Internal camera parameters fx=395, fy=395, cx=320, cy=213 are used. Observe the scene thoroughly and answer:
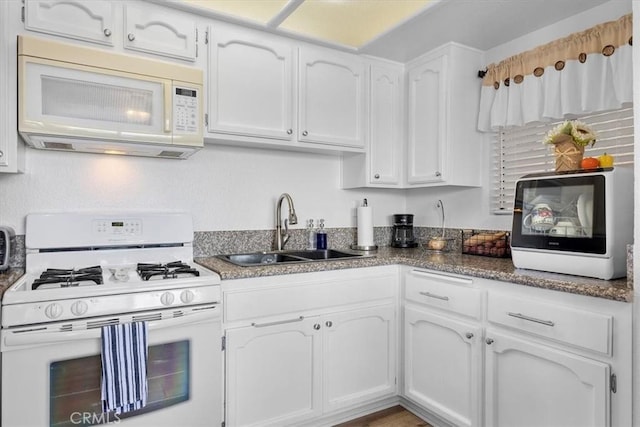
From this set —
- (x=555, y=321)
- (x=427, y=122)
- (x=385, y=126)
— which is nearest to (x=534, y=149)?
(x=427, y=122)

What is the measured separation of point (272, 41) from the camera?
2.22 meters

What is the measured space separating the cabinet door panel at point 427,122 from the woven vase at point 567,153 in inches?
27.9

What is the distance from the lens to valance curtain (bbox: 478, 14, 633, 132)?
1822 mm

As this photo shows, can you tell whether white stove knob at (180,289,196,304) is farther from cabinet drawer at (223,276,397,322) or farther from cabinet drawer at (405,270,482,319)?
cabinet drawer at (405,270,482,319)

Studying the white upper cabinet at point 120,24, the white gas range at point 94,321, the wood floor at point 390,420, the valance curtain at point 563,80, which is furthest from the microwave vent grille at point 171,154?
the valance curtain at point 563,80

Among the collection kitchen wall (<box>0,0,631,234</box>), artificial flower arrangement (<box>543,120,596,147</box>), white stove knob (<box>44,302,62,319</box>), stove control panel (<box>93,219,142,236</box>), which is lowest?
white stove knob (<box>44,302,62,319</box>)

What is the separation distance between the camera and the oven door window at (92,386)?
1422 mm

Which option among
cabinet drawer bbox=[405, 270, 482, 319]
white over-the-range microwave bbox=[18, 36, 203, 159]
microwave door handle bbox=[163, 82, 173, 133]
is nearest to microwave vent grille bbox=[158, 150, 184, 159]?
white over-the-range microwave bbox=[18, 36, 203, 159]

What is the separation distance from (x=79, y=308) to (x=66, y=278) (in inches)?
8.7

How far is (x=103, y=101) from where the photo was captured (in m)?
1.76

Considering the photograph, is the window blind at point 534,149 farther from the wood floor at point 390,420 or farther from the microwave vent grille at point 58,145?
the microwave vent grille at point 58,145

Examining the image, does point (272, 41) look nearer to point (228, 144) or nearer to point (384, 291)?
point (228, 144)

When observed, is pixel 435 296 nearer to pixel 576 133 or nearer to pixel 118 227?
pixel 576 133

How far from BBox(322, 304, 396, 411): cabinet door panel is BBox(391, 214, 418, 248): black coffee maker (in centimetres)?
73
